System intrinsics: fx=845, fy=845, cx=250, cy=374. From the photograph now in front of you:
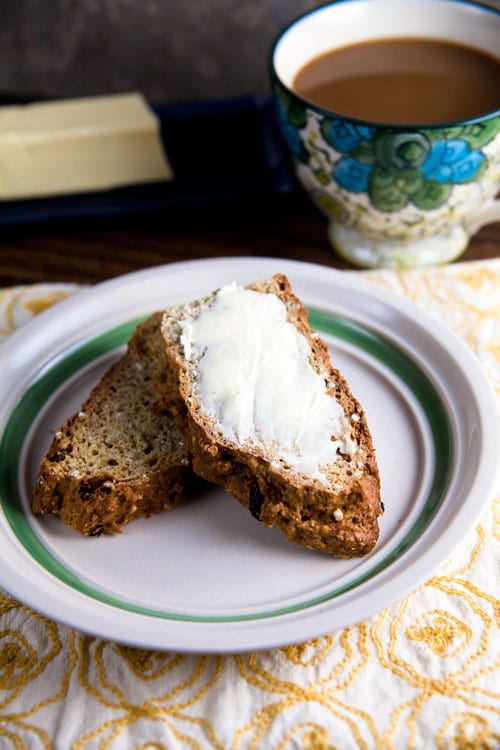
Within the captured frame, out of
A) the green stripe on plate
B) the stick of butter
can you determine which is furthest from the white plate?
the stick of butter

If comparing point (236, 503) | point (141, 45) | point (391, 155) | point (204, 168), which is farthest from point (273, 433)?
point (141, 45)

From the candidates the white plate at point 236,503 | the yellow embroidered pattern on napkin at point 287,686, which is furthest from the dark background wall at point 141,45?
the yellow embroidered pattern on napkin at point 287,686

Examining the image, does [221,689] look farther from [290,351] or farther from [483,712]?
[290,351]

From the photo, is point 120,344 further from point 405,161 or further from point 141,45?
point 141,45

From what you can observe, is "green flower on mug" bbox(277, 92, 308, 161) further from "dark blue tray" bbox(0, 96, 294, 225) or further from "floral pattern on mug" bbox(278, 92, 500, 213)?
"dark blue tray" bbox(0, 96, 294, 225)

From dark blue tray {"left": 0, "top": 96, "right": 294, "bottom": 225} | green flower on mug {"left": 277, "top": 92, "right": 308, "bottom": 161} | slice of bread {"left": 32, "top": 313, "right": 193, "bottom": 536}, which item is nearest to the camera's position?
slice of bread {"left": 32, "top": 313, "right": 193, "bottom": 536}

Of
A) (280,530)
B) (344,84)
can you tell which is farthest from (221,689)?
(344,84)
